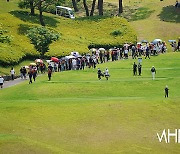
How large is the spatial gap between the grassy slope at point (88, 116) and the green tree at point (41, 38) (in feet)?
32.5

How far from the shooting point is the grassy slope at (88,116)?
92.4 ft

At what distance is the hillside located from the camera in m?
57.0

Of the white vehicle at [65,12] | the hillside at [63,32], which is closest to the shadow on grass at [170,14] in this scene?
the hillside at [63,32]

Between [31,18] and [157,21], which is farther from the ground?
[31,18]

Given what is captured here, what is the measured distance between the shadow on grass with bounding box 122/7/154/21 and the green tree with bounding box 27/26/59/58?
26.3m

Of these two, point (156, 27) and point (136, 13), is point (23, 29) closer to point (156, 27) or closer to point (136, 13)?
point (156, 27)

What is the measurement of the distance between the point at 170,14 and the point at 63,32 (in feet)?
65.2

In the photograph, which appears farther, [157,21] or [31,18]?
[157,21]

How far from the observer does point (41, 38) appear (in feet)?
183

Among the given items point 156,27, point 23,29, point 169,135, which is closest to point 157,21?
point 156,27

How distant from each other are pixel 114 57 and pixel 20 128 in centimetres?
2927

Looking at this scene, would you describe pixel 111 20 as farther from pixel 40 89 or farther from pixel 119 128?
pixel 119 128

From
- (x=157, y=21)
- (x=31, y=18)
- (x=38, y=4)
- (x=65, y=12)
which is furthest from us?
(x=65, y=12)

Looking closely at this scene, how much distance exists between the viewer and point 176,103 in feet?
119
